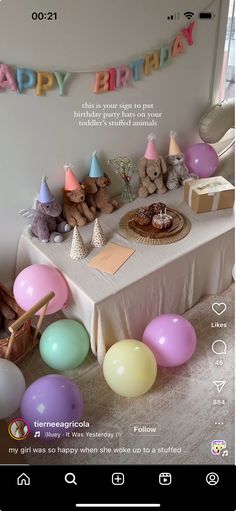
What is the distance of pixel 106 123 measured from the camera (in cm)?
80

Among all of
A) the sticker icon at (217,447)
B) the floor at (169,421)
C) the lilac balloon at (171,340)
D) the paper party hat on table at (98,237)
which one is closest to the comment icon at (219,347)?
the floor at (169,421)

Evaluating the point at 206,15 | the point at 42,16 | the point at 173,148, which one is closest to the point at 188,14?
the point at 206,15

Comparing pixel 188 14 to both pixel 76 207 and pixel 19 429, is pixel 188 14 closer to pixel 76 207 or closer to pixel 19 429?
pixel 19 429

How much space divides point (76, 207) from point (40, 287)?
0.33 m

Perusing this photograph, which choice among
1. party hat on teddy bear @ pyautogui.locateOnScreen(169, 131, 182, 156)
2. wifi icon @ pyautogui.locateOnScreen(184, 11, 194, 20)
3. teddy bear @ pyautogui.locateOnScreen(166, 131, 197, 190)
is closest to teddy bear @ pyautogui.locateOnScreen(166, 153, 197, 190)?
teddy bear @ pyautogui.locateOnScreen(166, 131, 197, 190)

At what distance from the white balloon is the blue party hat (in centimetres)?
49

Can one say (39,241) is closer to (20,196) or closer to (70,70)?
(20,196)

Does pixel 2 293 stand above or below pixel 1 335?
above

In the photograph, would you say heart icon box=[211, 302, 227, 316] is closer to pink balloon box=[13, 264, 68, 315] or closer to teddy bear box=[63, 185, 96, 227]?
pink balloon box=[13, 264, 68, 315]

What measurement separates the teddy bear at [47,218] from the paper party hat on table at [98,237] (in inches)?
4.2

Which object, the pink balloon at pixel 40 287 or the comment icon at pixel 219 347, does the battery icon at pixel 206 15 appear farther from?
the pink balloon at pixel 40 287

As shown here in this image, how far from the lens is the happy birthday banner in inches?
39.2
